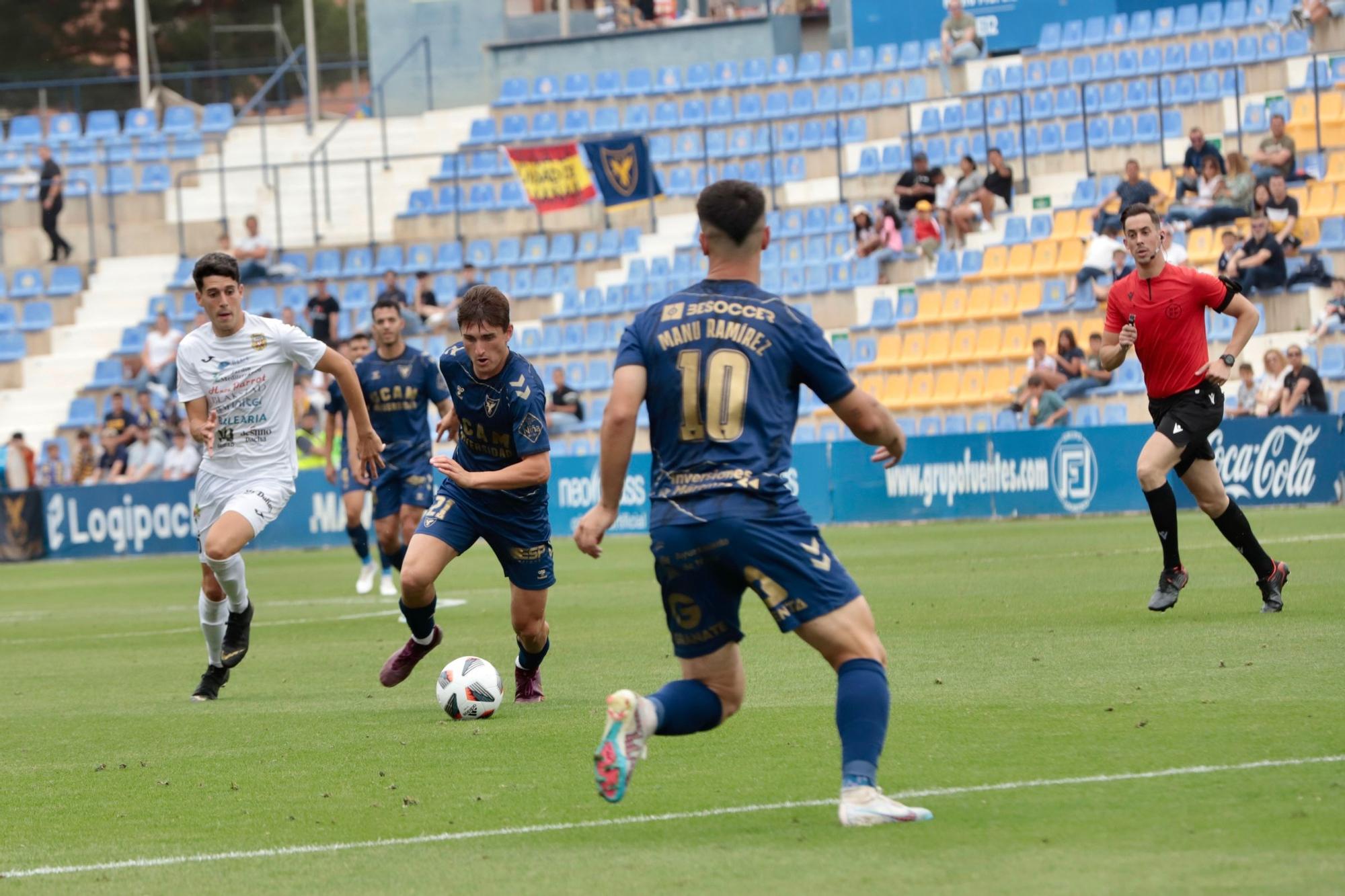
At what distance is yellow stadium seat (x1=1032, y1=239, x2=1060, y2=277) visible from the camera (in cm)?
2738

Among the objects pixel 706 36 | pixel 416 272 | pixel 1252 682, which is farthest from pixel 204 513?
pixel 706 36

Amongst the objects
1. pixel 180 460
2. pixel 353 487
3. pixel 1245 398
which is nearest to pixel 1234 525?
pixel 353 487

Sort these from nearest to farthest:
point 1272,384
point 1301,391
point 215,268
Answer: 1. point 215,268
2. point 1301,391
3. point 1272,384

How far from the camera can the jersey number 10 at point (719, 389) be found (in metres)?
5.67

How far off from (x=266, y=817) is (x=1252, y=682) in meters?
4.39

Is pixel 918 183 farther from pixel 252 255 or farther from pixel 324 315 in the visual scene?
pixel 252 255

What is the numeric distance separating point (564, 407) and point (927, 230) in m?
6.45

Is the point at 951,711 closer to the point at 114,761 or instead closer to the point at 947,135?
the point at 114,761

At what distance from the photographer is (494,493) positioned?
9.20 meters

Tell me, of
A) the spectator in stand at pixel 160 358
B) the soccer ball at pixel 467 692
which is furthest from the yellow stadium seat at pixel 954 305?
the soccer ball at pixel 467 692

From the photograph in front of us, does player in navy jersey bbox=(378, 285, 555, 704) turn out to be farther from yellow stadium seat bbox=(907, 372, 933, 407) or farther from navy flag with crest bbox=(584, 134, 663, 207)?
navy flag with crest bbox=(584, 134, 663, 207)

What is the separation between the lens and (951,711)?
8031 millimetres

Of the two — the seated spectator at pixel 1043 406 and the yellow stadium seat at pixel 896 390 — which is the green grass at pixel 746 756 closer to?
the seated spectator at pixel 1043 406

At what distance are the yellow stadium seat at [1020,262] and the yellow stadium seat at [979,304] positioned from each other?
1.41 ft
